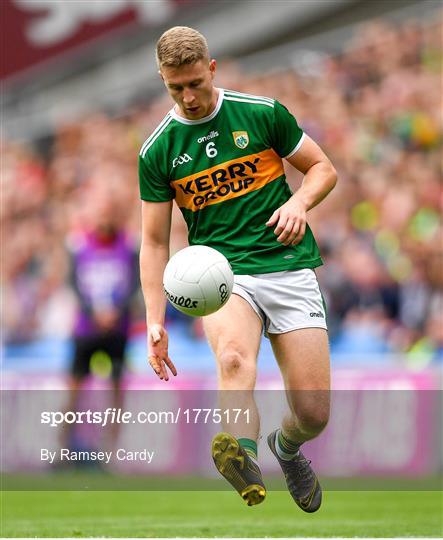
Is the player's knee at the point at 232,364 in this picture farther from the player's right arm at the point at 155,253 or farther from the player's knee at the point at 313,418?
the player's knee at the point at 313,418

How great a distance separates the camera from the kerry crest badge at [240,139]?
7.10m

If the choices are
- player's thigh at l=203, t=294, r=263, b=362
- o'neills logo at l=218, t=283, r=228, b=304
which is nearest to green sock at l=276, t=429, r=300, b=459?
player's thigh at l=203, t=294, r=263, b=362

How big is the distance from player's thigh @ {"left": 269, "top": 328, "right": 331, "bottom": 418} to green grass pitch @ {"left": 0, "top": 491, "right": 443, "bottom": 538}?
0.91m

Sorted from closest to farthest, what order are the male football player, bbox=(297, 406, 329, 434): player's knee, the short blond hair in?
the short blond hair, the male football player, bbox=(297, 406, 329, 434): player's knee

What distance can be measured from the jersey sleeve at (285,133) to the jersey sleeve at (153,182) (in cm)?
66

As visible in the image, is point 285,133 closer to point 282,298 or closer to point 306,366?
point 282,298

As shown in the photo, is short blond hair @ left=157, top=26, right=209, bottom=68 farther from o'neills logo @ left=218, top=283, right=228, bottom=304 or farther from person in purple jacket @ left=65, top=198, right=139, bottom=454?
person in purple jacket @ left=65, top=198, right=139, bottom=454

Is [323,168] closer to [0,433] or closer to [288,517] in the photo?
[288,517]

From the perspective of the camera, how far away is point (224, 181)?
7.09 m

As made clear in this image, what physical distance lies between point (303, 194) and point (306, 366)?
971 millimetres

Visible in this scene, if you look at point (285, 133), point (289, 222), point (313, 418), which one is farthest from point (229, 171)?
point (313, 418)

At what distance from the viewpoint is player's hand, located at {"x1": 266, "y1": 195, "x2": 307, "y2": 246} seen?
21.9ft

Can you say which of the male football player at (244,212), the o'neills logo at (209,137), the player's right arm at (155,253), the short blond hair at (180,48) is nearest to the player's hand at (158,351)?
the male football player at (244,212)

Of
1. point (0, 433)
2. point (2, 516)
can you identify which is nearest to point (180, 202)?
point (2, 516)
